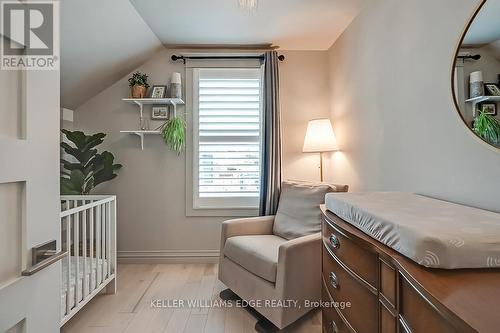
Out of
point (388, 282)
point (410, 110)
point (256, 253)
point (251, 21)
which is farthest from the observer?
point (251, 21)

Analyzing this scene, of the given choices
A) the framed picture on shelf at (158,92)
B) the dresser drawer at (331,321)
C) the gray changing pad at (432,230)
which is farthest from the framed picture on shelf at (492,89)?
the framed picture on shelf at (158,92)

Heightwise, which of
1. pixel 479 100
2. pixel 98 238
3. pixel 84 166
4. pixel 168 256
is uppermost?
pixel 479 100

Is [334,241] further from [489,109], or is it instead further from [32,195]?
[32,195]

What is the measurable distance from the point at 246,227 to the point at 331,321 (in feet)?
3.94

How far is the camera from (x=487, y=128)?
102 cm

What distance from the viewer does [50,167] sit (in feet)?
2.32

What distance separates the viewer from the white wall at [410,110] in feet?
3.76

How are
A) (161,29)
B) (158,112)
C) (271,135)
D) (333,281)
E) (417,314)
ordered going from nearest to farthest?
(417,314) < (333,281) < (161,29) < (271,135) < (158,112)

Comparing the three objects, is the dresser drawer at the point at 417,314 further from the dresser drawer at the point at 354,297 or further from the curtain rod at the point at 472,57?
the curtain rod at the point at 472,57

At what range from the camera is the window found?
111 inches

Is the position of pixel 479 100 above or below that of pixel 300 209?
above

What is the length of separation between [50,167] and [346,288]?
1061 millimetres

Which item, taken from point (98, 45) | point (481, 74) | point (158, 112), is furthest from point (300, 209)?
point (98, 45)

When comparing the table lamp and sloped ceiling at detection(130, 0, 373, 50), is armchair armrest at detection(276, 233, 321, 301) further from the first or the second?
sloped ceiling at detection(130, 0, 373, 50)
